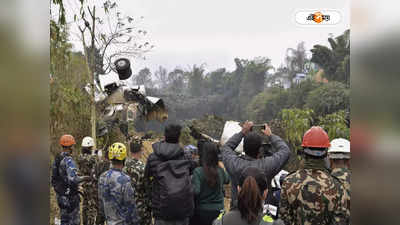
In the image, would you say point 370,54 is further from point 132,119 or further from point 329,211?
point 132,119

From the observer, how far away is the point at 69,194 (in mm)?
3555

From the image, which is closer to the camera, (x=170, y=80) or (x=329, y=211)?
(x=329, y=211)

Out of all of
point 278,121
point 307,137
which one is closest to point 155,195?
point 307,137

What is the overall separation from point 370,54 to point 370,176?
0.74 feet

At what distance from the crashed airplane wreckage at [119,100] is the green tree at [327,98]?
6.87 ft

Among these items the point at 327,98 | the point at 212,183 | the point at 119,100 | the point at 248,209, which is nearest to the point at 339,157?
the point at 212,183

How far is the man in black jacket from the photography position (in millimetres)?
2752

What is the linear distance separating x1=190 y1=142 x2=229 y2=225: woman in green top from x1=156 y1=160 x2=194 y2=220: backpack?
0.10m

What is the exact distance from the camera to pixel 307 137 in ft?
7.00

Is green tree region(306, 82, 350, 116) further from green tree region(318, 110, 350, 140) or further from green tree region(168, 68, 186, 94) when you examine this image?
green tree region(168, 68, 186, 94)

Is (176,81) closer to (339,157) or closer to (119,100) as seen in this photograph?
(119,100)

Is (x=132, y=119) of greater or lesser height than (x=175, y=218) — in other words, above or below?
above

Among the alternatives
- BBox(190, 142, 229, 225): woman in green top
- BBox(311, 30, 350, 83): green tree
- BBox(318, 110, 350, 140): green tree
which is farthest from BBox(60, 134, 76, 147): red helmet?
BBox(311, 30, 350, 83): green tree

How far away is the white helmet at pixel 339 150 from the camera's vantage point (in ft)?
7.91
